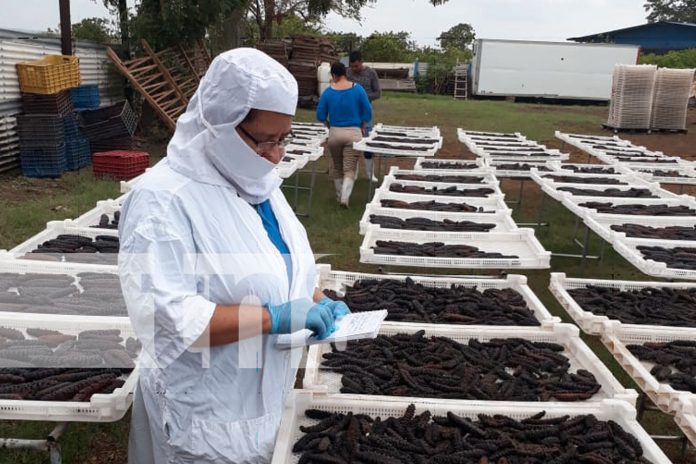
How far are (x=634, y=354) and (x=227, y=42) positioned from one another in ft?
57.1

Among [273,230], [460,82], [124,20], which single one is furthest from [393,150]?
[460,82]

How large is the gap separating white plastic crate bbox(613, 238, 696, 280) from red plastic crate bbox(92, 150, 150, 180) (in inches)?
331

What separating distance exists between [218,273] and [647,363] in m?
3.09

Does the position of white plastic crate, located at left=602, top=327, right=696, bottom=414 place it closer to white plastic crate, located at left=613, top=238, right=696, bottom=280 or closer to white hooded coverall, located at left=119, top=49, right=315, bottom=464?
white plastic crate, located at left=613, top=238, right=696, bottom=280

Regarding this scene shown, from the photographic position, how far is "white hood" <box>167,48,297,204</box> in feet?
6.58

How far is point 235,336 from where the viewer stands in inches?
81.3

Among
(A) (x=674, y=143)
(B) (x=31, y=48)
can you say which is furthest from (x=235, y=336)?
(A) (x=674, y=143)

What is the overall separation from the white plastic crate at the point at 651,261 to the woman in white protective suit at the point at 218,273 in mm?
3748

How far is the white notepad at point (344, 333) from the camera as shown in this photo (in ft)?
7.41

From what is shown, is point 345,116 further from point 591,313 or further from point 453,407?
point 453,407

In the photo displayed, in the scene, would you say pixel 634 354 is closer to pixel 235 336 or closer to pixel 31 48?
pixel 235 336

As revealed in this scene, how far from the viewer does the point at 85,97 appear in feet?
43.2

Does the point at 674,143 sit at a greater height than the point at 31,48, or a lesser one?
lesser

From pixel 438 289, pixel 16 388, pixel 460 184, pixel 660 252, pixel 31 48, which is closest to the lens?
pixel 16 388
